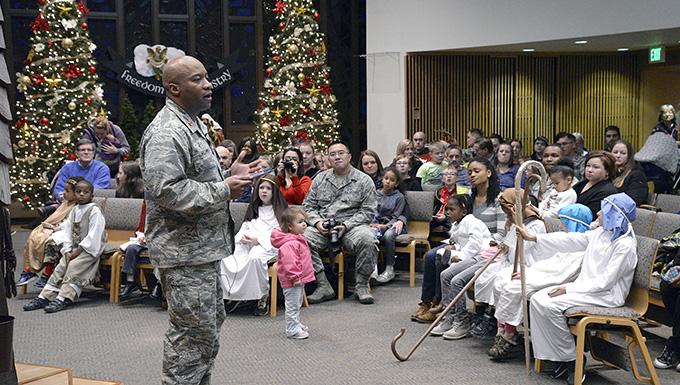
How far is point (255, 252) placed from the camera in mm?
6008

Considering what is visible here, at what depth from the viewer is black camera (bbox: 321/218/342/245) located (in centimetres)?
635

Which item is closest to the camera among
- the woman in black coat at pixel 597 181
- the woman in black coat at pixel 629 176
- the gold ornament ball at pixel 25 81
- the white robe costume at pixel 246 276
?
the woman in black coat at pixel 597 181

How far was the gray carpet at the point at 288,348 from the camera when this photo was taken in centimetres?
428

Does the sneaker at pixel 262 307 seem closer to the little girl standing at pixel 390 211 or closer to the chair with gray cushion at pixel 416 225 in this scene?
the little girl standing at pixel 390 211

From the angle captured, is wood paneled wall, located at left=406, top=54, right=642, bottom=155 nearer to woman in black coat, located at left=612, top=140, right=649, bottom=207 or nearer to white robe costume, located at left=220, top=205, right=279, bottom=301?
woman in black coat, located at left=612, top=140, right=649, bottom=207

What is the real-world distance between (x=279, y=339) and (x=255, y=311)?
0.85 m

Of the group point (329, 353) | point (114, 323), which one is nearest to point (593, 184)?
point (329, 353)

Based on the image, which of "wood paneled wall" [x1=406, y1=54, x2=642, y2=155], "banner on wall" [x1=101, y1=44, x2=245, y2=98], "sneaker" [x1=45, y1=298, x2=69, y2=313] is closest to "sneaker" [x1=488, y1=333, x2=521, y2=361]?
"sneaker" [x1=45, y1=298, x2=69, y2=313]

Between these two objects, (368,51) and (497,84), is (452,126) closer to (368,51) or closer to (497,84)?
(497,84)

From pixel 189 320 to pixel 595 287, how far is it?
7.87ft

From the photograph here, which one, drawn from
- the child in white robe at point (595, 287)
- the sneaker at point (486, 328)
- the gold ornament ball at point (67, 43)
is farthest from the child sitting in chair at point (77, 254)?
the gold ornament ball at point (67, 43)

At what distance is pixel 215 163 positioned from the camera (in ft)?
10.1

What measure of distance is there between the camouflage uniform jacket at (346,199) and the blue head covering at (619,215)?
291 centimetres

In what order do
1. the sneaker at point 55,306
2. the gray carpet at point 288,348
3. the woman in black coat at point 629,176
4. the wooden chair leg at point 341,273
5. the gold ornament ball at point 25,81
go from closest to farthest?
the gray carpet at point 288,348 < the sneaker at point 55,306 < the woman in black coat at point 629,176 < the wooden chair leg at point 341,273 < the gold ornament ball at point 25,81
